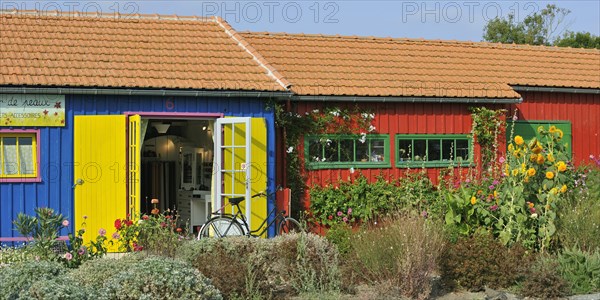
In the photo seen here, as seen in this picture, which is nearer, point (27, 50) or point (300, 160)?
point (27, 50)

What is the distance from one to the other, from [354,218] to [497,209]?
14.8ft

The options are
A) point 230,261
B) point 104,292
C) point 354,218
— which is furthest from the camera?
point 354,218

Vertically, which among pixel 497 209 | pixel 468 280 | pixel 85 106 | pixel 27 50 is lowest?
pixel 468 280

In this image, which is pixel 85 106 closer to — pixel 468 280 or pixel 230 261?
pixel 230 261

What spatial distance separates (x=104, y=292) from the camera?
920 centimetres

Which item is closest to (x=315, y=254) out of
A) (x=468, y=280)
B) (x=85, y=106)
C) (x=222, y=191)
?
(x=468, y=280)

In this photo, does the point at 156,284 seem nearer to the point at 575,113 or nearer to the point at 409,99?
the point at 409,99

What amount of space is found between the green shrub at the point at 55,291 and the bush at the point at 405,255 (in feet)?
11.5

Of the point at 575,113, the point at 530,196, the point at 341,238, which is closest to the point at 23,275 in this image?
the point at 341,238

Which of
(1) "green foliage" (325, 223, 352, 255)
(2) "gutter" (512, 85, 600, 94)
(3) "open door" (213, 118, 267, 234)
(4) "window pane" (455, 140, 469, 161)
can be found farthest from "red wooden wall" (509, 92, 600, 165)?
(1) "green foliage" (325, 223, 352, 255)

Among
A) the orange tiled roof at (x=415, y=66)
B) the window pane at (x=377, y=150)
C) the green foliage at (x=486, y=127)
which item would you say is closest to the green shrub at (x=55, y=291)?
the orange tiled roof at (x=415, y=66)

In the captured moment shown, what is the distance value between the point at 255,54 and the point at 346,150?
2.54m

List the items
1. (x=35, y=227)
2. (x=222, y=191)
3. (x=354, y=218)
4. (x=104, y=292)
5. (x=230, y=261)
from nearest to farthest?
(x=104, y=292) < (x=230, y=261) < (x=35, y=227) < (x=222, y=191) < (x=354, y=218)

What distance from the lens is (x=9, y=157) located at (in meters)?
14.7
